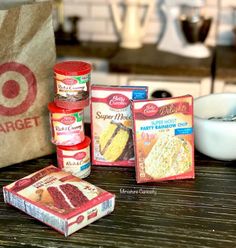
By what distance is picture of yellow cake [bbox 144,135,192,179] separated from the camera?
1176mm

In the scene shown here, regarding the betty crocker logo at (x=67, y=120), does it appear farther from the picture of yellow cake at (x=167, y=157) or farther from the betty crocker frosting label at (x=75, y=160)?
the picture of yellow cake at (x=167, y=157)

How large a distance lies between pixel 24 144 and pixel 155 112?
374 millimetres

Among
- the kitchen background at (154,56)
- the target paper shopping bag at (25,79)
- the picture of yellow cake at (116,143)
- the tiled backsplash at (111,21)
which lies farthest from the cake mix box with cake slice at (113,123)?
the tiled backsplash at (111,21)

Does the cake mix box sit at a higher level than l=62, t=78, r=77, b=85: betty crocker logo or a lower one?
lower

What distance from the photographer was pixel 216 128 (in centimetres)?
121

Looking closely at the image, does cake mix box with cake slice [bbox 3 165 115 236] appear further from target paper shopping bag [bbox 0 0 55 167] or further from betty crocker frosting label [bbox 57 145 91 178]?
target paper shopping bag [bbox 0 0 55 167]

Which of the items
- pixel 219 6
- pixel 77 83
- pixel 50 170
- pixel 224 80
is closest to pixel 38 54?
pixel 77 83

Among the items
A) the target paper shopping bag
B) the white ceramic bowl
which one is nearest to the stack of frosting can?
the target paper shopping bag

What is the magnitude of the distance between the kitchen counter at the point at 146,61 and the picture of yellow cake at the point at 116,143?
4.23ft

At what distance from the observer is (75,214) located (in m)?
0.97

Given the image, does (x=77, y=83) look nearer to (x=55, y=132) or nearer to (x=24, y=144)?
(x=55, y=132)

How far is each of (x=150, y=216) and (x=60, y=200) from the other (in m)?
0.20

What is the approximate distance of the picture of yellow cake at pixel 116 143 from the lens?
124 centimetres

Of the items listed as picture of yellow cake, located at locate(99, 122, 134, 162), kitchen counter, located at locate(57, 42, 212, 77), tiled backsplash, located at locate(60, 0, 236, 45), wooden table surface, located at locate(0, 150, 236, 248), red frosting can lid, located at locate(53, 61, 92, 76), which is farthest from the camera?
tiled backsplash, located at locate(60, 0, 236, 45)
